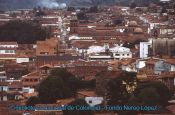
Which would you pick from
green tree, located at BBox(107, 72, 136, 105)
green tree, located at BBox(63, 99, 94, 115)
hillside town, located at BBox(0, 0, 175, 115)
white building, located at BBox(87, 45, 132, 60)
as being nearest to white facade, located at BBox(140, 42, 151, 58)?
hillside town, located at BBox(0, 0, 175, 115)

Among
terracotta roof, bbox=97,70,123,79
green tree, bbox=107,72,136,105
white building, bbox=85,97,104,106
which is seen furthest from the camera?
terracotta roof, bbox=97,70,123,79

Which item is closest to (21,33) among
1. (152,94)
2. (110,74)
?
(110,74)

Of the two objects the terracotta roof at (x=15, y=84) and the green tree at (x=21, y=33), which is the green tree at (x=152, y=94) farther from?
the green tree at (x=21, y=33)

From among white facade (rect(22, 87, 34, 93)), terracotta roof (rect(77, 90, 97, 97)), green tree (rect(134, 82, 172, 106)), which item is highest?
green tree (rect(134, 82, 172, 106))

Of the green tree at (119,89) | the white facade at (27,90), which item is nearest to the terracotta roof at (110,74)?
the green tree at (119,89)

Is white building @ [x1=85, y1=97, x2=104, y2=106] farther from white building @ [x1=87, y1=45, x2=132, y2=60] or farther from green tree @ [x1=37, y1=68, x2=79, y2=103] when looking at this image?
white building @ [x1=87, y1=45, x2=132, y2=60]

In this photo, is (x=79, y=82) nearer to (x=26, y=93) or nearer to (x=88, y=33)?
(x=26, y=93)

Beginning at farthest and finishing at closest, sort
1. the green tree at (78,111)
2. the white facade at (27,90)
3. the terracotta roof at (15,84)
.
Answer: the terracotta roof at (15,84), the white facade at (27,90), the green tree at (78,111)

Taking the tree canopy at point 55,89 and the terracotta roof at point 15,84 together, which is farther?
the terracotta roof at point 15,84
